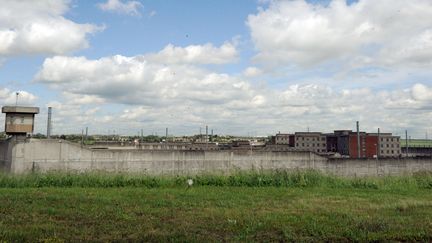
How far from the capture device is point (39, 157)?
20375 millimetres

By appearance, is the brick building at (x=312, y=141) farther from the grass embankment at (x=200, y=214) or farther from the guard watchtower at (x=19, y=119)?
the grass embankment at (x=200, y=214)

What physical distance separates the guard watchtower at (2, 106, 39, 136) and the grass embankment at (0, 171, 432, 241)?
5175 millimetres

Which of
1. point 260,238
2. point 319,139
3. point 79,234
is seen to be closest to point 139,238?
point 79,234

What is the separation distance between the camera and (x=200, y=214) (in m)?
9.28

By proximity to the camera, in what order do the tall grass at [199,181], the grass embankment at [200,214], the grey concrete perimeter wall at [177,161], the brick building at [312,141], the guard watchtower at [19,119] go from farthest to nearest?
1. the brick building at [312,141]
2. the grey concrete perimeter wall at [177,161]
3. the guard watchtower at [19,119]
4. the tall grass at [199,181]
5. the grass embankment at [200,214]

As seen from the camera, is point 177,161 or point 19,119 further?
point 177,161

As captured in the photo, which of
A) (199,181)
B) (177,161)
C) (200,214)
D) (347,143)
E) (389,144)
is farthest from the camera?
(389,144)

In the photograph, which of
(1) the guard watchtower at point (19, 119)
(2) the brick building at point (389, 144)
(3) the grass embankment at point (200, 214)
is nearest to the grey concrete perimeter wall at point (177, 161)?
(1) the guard watchtower at point (19, 119)

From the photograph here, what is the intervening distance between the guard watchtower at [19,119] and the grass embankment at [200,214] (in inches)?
204

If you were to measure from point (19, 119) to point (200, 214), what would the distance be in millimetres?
14420

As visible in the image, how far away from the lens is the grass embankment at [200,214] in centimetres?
712

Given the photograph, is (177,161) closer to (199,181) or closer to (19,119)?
(199,181)

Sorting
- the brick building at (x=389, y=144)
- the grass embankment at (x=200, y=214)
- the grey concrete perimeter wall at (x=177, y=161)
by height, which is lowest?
the grass embankment at (x=200, y=214)

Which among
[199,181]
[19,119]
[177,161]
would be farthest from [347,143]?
[19,119]
